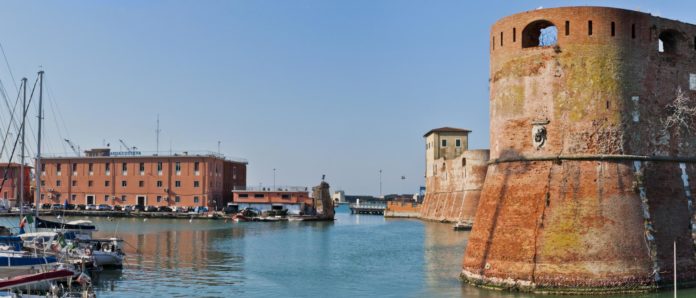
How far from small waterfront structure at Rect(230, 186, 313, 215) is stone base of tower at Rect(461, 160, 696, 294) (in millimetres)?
90342

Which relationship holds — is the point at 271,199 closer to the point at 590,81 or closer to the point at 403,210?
the point at 403,210

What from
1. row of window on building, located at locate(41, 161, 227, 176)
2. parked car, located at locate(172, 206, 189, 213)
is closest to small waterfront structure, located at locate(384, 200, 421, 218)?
row of window on building, located at locate(41, 161, 227, 176)

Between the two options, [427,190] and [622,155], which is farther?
[427,190]

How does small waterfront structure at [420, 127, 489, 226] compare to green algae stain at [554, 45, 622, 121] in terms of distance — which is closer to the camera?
green algae stain at [554, 45, 622, 121]

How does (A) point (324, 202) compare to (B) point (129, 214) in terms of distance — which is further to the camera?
(A) point (324, 202)

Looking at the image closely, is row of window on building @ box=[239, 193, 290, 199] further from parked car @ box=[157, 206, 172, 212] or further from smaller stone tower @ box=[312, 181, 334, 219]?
parked car @ box=[157, 206, 172, 212]

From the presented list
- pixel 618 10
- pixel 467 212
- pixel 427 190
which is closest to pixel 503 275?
pixel 618 10

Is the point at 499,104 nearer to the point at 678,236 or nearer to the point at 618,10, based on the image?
the point at 618,10

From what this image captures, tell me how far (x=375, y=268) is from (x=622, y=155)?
1725 cm

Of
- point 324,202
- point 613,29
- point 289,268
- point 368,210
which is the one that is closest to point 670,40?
point 613,29

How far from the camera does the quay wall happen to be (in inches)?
3420

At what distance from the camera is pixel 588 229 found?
85.2ft

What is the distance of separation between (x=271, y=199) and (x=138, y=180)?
2119cm

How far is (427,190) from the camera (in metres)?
113
